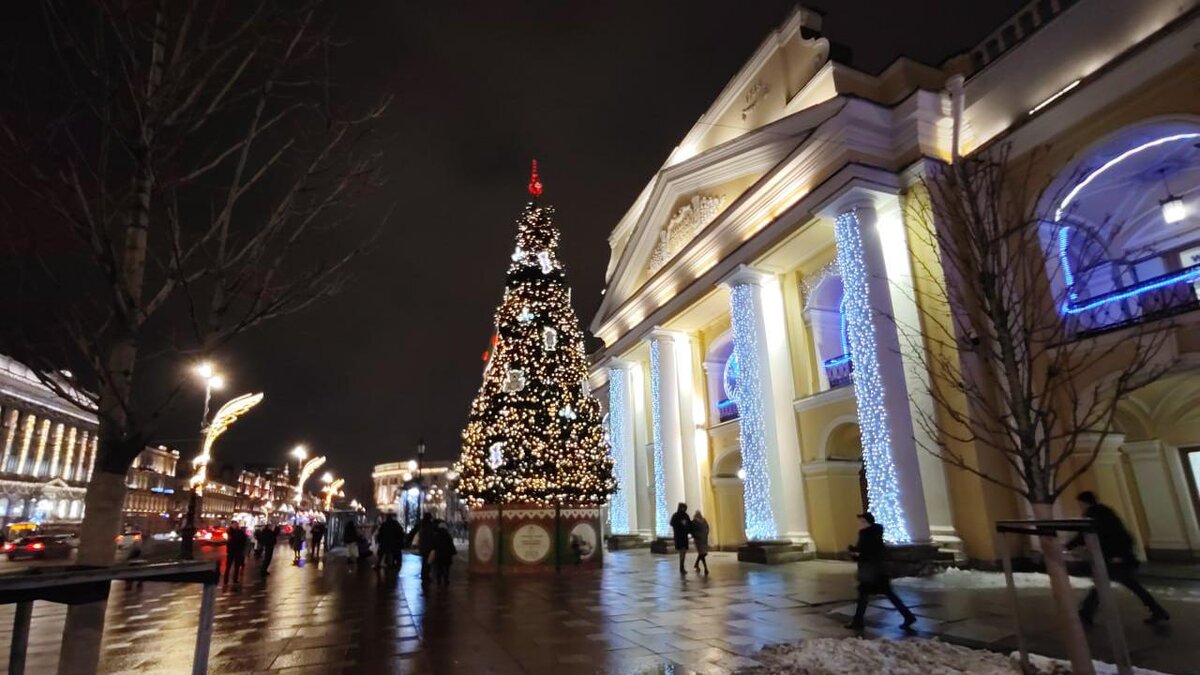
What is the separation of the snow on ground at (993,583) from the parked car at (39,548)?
39.1m

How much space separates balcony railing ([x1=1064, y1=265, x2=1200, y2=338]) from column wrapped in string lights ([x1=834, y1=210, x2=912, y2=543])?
404cm

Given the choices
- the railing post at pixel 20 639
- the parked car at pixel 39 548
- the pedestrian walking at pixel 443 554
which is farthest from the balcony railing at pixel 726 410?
the parked car at pixel 39 548

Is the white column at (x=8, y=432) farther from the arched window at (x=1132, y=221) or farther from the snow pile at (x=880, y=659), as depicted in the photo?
the arched window at (x=1132, y=221)

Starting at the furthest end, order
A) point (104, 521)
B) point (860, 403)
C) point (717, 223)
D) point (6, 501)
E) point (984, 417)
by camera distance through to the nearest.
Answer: point (6, 501) < point (717, 223) < point (860, 403) < point (984, 417) < point (104, 521)

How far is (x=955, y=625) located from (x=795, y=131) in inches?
572

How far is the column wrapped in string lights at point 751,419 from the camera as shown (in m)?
18.5

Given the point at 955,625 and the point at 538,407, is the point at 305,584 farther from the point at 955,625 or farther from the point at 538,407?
the point at 955,625

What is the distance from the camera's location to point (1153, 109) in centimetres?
1241

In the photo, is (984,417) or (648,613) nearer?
(648,613)

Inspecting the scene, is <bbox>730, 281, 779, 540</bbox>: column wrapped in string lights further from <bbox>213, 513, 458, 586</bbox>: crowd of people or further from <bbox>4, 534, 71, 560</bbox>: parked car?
<bbox>4, 534, 71, 560</bbox>: parked car

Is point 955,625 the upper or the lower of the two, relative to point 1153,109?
lower

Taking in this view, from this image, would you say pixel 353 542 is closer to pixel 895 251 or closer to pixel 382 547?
pixel 382 547

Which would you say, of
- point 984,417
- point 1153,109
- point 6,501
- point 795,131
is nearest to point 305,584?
point 984,417

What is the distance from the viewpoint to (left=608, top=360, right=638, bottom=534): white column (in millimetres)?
29094
